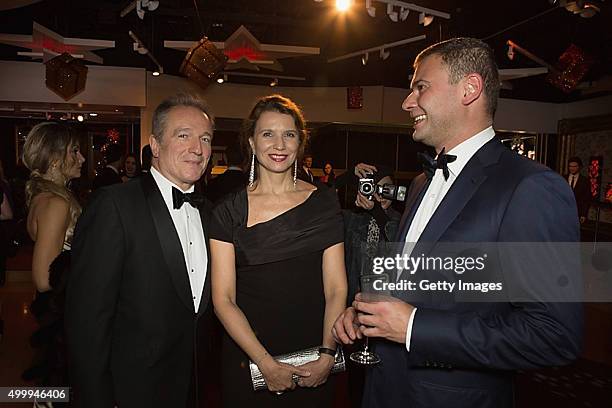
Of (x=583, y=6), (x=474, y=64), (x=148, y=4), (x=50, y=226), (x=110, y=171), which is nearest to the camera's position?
(x=474, y=64)

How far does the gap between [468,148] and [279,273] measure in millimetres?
972

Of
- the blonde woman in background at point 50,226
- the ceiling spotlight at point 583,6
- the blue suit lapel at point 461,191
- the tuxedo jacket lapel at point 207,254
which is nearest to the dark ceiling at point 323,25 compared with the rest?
the ceiling spotlight at point 583,6

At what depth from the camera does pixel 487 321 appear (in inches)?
48.6

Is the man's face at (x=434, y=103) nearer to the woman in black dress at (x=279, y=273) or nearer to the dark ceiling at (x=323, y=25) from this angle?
the woman in black dress at (x=279, y=273)

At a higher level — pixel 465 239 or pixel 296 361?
pixel 465 239

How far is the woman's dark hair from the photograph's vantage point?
2105 millimetres

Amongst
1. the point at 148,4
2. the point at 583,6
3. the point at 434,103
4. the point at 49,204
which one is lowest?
the point at 49,204

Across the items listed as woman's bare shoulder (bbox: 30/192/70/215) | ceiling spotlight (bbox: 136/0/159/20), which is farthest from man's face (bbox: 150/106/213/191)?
ceiling spotlight (bbox: 136/0/159/20)

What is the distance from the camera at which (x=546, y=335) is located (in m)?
1.14

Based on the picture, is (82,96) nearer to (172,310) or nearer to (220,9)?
(220,9)

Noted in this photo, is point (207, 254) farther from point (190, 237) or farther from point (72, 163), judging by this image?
point (72, 163)

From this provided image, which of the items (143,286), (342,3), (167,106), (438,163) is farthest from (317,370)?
(342,3)

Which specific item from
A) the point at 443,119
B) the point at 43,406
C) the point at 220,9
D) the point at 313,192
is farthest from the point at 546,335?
the point at 220,9

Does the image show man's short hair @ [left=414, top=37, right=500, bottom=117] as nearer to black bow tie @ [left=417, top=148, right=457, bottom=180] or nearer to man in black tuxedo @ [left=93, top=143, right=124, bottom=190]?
black bow tie @ [left=417, top=148, right=457, bottom=180]
